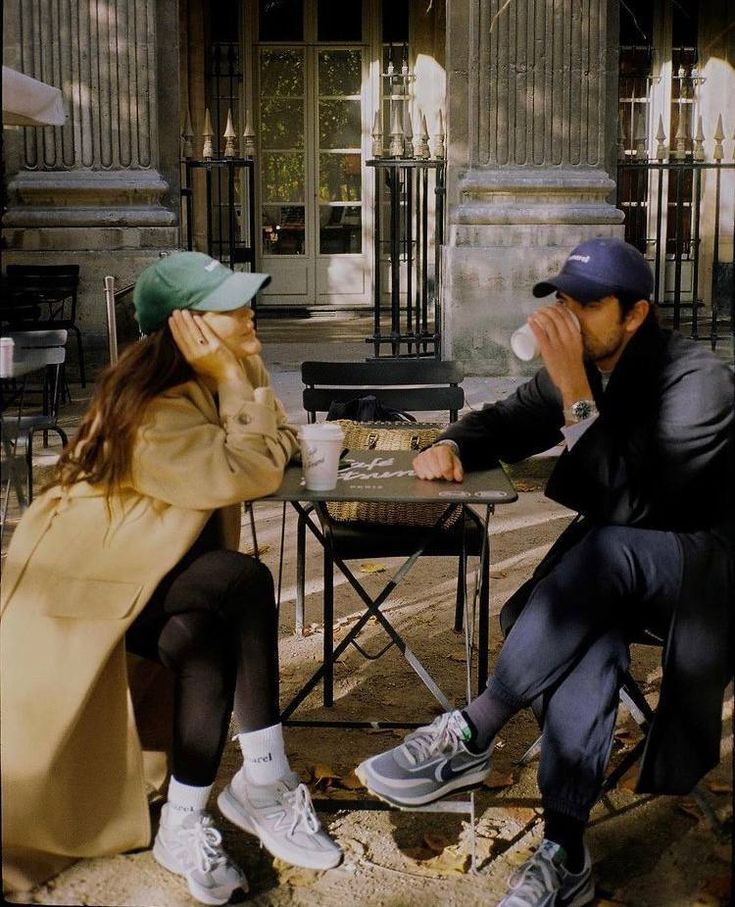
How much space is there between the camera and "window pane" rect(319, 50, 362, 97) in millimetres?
15211

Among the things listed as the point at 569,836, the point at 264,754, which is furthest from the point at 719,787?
the point at 264,754

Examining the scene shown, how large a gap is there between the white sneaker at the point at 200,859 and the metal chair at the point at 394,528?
0.90 meters

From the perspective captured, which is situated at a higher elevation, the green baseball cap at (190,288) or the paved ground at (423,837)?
the green baseball cap at (190,288)

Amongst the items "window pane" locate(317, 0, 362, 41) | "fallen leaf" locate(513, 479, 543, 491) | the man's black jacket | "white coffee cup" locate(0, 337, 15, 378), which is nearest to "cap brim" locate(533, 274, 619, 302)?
the man's black jacket

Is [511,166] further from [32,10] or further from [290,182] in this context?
[290,182]

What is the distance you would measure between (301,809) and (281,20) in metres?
13.5

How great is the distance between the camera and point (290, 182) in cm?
1545

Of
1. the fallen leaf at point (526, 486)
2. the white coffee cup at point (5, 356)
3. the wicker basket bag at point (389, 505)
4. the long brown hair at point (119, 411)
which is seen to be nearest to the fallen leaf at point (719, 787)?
the wicker basket bag at point (389, 505)

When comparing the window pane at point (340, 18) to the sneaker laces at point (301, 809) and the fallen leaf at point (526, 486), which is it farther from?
the sneaker laces at point (301, 809)

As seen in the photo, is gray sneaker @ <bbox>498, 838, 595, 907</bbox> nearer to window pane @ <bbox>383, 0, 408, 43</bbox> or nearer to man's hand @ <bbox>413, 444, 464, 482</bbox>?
man's hand @ <bbox>413, 444, 464, 482</bbox>

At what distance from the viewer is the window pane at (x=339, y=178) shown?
1537cm

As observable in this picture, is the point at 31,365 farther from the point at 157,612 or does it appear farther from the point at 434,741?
the point at 434,741

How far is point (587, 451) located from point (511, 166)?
7.75m

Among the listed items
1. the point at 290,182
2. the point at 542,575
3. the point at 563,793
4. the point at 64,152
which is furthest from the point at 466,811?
the point at 290,182
